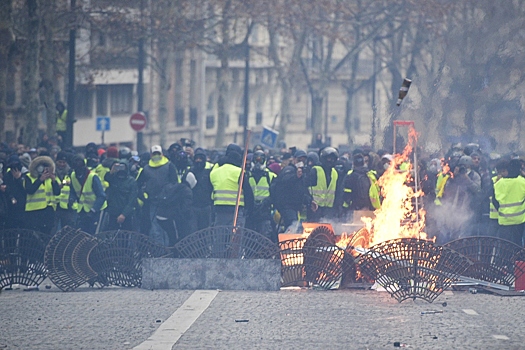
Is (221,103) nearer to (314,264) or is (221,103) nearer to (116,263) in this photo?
(116,263)

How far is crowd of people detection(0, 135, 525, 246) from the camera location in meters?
17.2

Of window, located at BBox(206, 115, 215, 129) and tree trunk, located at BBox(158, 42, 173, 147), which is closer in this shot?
tree trunk, located at BBox(158, 42, 173, 147)

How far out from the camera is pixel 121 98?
199ft

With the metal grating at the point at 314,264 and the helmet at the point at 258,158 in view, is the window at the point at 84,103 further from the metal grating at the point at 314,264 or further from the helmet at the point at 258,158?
the metal grating at the point at 314,264

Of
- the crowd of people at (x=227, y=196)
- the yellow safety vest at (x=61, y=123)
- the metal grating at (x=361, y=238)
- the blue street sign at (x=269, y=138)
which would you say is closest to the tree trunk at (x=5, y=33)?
the yellow safety vest at (x=61, y=123)

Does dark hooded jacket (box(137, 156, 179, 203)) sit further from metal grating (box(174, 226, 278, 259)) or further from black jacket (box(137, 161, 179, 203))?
metal grating (box(174, 226, 278, 259))

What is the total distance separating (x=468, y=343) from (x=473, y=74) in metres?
17.2

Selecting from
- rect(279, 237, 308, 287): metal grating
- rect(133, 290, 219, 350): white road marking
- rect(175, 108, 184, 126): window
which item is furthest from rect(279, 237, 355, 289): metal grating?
rect(175, 108, 184, 126): window

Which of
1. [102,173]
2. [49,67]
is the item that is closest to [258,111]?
[49,67]

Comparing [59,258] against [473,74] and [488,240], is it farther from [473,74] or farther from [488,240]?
[473,74]

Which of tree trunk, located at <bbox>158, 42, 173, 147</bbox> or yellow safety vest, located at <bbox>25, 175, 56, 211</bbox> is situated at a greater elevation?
tree trunk, located at <bbox>158, 42, 173, 147</bbox>

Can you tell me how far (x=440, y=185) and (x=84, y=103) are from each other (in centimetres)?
3899

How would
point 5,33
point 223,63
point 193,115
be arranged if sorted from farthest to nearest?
point 193,115 → point 223,63 → point 5,33

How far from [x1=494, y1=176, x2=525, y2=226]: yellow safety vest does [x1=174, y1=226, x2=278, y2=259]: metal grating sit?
386 cm
